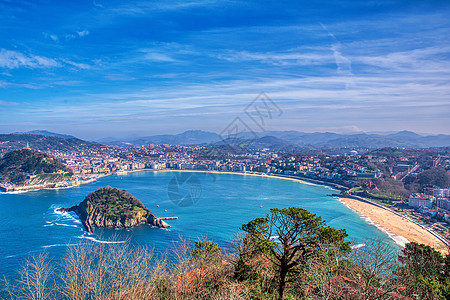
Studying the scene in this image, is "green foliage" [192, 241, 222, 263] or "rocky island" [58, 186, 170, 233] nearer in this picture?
"green foliage" [192, 241, 222, 263]

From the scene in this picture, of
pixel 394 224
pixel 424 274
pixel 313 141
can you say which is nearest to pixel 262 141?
pixel 313 141

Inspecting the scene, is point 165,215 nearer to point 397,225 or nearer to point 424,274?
point 397,225

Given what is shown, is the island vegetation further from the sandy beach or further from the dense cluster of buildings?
the dense cluster of buildings

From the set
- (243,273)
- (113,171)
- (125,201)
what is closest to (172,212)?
(125,201)

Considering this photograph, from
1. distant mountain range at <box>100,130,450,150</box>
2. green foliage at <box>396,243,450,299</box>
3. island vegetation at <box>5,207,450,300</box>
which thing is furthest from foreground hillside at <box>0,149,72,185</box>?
distant mountain range at <box>100,130,450,150</box>

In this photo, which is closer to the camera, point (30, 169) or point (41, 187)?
point (41, 187)

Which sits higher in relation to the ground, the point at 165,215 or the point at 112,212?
the point at 112,212

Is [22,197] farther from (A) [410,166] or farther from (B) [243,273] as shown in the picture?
(A) [410,166]
